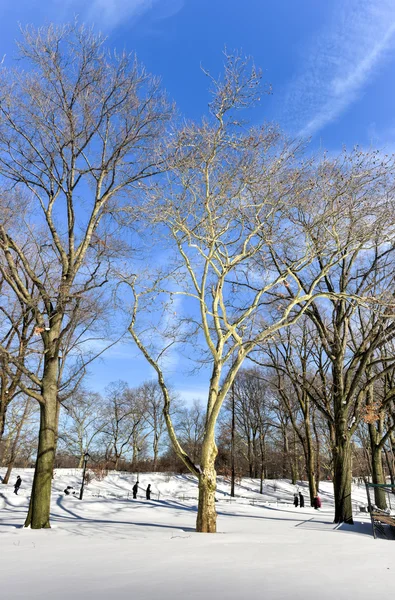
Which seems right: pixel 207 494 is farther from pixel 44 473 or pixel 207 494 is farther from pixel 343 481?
pixel 343 481

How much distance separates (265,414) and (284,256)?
34100 mm

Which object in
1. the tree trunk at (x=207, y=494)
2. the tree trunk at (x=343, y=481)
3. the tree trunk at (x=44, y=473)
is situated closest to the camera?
the tree trunk at (x=207, y=494)

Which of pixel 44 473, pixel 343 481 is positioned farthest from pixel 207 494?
pixel 343 481

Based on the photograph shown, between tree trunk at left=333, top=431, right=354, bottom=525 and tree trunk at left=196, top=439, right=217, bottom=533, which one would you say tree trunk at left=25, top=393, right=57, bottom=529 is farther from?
tree trunk at left=333, top=431, right=354, bottom=525

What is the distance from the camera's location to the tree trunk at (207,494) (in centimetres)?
861

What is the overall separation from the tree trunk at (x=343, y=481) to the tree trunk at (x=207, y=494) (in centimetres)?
614

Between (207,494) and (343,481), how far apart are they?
21.1ft

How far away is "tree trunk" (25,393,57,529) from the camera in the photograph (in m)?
9.30

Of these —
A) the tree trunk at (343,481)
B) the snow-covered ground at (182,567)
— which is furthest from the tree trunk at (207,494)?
the tree trunk at (343,481)

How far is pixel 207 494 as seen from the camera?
8.68 m

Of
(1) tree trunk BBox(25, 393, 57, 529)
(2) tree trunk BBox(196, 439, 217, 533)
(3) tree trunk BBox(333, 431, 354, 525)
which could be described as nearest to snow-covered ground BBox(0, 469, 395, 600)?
(1) tree trunk BBox(25, 393, 57, 529)

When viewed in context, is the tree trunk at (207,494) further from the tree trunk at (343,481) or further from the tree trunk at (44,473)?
the tree trunk at (343,481)

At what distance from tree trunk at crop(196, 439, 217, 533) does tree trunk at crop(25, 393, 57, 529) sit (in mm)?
3508

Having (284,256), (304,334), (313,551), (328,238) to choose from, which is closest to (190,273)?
(328,238)
